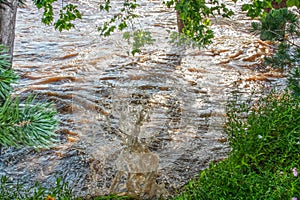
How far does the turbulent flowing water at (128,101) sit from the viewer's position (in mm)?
2414

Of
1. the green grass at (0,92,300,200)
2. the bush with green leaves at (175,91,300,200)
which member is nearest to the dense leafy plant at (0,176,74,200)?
the green grass at (0,92,300,200)

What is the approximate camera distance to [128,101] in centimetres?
328

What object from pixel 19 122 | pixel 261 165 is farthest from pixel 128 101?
pixel 19 122

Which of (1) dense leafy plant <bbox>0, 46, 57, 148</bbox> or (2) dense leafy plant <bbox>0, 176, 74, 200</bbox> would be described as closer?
(1) dense leafy plant <bbox>0, 46, 57, 148</bbox>

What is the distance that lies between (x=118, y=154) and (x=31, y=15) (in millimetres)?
4018

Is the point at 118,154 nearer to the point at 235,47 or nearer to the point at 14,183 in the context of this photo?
the point at 14,183

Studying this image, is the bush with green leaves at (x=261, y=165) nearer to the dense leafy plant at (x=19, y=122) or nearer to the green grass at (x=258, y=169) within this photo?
the green grass at (x=258, y=169)

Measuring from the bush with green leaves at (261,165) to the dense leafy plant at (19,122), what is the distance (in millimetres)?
931

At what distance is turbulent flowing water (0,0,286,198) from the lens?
241 cm

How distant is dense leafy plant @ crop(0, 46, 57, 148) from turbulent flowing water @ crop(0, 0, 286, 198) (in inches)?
56.8

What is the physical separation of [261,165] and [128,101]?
167 centimetres

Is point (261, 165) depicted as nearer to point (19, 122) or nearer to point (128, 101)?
point (19, 122)

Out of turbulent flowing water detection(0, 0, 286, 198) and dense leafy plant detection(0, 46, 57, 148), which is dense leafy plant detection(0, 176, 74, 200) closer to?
turbulent flowing water detection(0, 0, 286, 198)

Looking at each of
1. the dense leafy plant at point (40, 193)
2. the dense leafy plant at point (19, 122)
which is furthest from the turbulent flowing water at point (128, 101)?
the dense leafy plant at point (19, 122)
